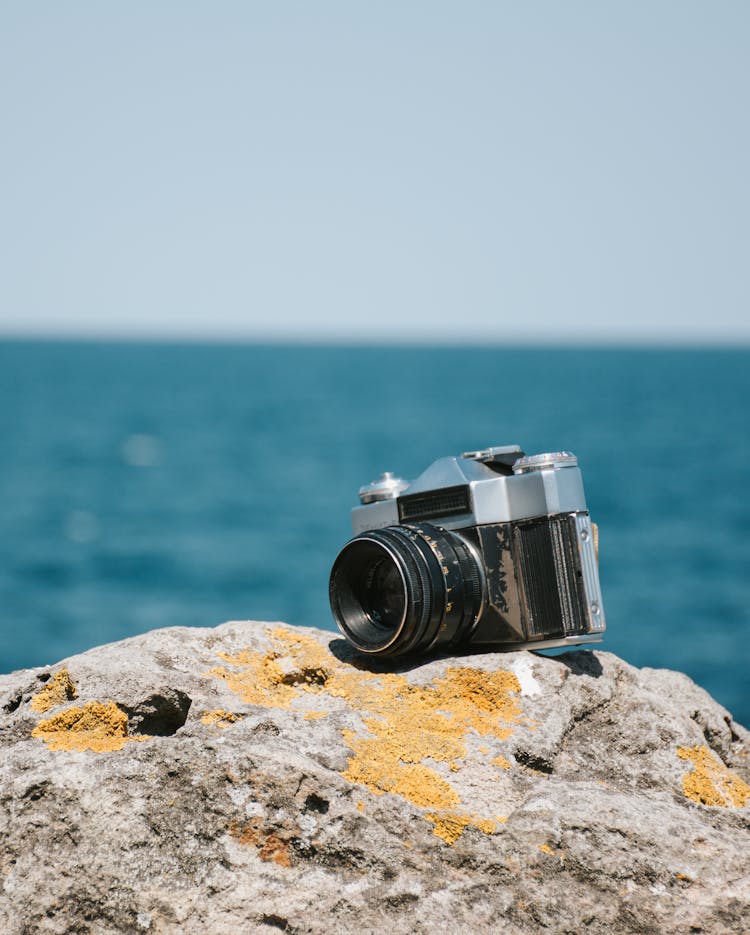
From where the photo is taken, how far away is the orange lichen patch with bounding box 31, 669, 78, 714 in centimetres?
347

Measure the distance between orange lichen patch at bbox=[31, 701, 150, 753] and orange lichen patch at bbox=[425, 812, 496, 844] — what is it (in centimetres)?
86

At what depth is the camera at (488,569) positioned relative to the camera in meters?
3.85

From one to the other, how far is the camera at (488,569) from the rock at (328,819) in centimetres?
36

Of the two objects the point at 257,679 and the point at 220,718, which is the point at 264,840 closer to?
the point at 220,718

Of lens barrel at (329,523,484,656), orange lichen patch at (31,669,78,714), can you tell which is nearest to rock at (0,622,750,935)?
orange lichen patch at (31,669,78,714)

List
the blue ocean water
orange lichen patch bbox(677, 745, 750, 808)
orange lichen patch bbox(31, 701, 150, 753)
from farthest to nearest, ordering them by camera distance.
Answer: the blue ocean water → orange lichen patch bbox(677, 745, 750, 808) → orange lichen patch bbox(31, 701, 150, 753)

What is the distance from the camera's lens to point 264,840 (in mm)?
3131

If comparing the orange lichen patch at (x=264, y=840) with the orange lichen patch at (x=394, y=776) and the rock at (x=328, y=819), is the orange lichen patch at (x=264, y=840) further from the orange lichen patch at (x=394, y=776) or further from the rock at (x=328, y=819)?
the orange lichen patch at (x=394, y=776)

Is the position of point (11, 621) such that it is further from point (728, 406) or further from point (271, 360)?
point (271, 360)

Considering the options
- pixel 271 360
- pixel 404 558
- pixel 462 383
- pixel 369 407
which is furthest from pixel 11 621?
pixel 271 360

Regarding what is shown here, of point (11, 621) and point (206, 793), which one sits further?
point (11, 621)

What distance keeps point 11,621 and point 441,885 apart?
61.5 feet

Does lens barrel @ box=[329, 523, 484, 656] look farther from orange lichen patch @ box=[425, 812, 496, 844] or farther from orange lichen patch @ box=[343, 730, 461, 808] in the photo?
orange lichen patch @ box=[425, 812, 496, 844]

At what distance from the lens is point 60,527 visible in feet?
108
